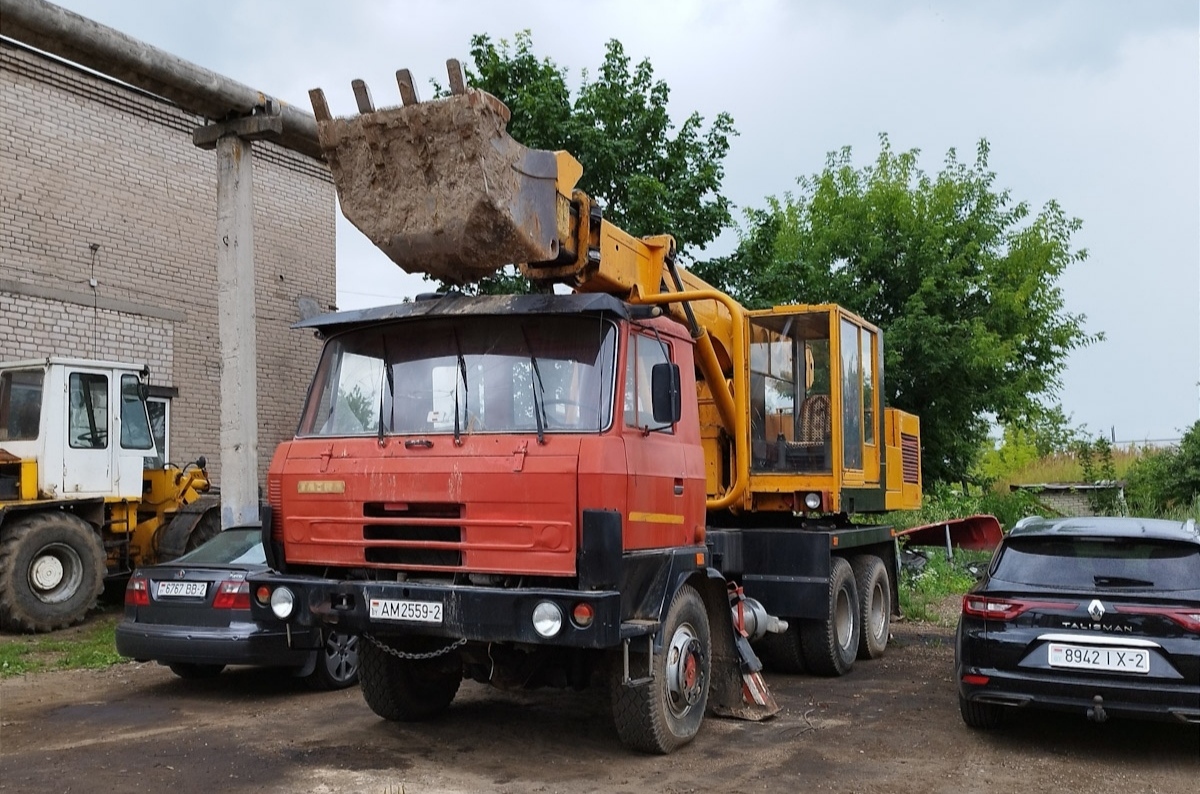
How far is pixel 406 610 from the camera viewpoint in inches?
228

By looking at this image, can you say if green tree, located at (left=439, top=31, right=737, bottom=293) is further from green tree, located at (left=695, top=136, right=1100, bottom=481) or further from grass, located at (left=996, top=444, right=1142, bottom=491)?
grass, located at (left=996, top=444, right=1142, bottom=491)

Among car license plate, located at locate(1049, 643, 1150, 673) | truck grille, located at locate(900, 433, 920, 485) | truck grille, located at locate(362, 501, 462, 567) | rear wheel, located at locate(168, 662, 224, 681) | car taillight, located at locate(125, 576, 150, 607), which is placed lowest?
rear wheel, located at locate(168, 662, 224, 681)

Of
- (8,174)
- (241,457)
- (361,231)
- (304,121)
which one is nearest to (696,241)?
(304,121)

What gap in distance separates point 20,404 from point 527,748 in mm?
8515

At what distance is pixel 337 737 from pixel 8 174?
1078cm

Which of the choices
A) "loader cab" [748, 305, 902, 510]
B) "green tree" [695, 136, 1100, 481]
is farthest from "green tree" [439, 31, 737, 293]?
"loader cab" [748, 305, 902, 510]

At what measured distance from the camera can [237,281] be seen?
40.0ft

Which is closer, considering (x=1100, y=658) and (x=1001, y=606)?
(x=1100, y=658)

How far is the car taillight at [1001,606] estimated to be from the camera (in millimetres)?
6473

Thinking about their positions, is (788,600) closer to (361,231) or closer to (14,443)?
(361,231)

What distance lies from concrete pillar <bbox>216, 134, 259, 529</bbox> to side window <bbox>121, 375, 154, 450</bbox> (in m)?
1.51

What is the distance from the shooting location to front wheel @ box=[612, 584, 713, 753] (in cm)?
623

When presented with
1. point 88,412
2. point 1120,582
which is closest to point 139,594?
point 88,412

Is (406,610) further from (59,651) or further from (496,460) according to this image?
(59,651)
